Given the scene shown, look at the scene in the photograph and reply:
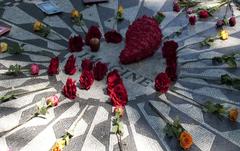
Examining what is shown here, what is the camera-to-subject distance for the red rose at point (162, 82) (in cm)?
375

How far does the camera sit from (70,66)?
13.1 feet

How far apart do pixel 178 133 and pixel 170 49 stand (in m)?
1.06

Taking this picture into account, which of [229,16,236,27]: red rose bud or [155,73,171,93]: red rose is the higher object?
A: [229,16,236,27]: red rose bud

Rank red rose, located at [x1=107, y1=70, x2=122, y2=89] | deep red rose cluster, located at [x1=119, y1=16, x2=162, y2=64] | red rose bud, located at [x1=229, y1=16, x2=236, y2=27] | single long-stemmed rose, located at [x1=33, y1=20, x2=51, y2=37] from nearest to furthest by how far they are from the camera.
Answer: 1. red rose, located at [x1=107, y1=70, x2=122, y2=89]
2. deep red rose cluster, located at [x1=119, y1=16, x2=162, y2=64]
3. single long-stemmed rose, located at [x1=33, y1=20, x2=51, y2=37]
4. red rose bud, located at [x1=229, y1=16, x2=236, y2=27]

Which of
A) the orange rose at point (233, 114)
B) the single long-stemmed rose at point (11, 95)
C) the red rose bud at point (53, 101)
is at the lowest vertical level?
the orange rose at point (233, 114)

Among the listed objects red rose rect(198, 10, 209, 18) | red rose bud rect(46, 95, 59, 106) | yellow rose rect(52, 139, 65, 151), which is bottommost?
yellow rose rect(52, 139, 65, 151)

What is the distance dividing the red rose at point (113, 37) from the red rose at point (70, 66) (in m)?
0.59

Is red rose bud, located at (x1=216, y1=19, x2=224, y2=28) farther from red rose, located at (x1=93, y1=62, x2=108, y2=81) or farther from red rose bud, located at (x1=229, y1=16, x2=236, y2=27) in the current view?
red rose, located at (x1=93, y1=62, x2=108, y2=81)

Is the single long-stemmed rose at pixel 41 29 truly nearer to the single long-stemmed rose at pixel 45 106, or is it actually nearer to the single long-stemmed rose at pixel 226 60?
the single long-stemmed rose at pixel 45 106

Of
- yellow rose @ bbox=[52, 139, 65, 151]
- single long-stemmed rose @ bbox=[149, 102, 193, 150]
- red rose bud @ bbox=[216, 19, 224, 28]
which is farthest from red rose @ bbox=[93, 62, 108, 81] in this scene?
red rose bud @ bbox=[216, 19, 224, 28]

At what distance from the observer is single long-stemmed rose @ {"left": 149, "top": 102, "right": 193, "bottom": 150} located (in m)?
3.22

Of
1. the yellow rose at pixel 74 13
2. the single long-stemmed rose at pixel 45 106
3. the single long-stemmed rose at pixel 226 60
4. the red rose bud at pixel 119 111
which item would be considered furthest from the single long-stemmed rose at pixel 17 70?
the single long-stemmed rose at pixel 226 60

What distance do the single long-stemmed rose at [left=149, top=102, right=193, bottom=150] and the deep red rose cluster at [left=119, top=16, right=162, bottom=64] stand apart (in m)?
→ 0.78

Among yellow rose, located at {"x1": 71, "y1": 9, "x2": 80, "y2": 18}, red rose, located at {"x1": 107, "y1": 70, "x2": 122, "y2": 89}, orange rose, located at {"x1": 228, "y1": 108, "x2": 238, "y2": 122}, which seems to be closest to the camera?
orange rose, located at {"x1": 228, "y1": 108, "x2": 238, "y2": 122}
